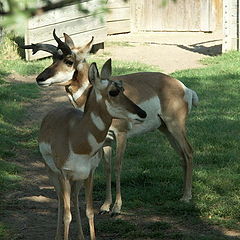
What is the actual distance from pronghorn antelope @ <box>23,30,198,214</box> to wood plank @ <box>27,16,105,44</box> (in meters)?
9.08

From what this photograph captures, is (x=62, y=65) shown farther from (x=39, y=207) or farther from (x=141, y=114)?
(x=141, y=114)

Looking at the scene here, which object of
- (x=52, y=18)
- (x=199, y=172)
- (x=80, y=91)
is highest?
(x=80, y=91)

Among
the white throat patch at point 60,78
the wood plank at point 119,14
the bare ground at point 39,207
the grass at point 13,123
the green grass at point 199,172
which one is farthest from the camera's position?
the wood plank at point 119,14

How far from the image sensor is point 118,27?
21.6 m

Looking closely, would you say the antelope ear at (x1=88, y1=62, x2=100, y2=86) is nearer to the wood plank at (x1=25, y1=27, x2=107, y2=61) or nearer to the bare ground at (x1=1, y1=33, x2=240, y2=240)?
the bare ground at (x1=1, y1=33, x2=240, y2=240)

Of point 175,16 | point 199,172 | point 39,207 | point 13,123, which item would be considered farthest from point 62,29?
point 39,207

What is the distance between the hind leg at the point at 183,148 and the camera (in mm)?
7817

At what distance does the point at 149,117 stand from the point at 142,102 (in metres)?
0.17

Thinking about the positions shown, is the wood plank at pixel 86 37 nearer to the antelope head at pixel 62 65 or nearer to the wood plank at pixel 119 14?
the wood plank at pixel 119 14

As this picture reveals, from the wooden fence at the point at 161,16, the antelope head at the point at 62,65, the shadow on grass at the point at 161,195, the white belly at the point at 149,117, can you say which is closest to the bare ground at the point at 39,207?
the shadow on grass at the point at 161,195

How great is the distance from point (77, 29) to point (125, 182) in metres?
10.3

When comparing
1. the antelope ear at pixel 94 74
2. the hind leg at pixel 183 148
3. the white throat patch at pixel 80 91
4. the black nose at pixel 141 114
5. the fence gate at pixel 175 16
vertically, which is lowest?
the fence gate at pixel 175 16

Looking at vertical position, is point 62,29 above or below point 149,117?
below

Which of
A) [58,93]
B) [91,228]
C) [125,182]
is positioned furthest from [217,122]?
[91,228]
